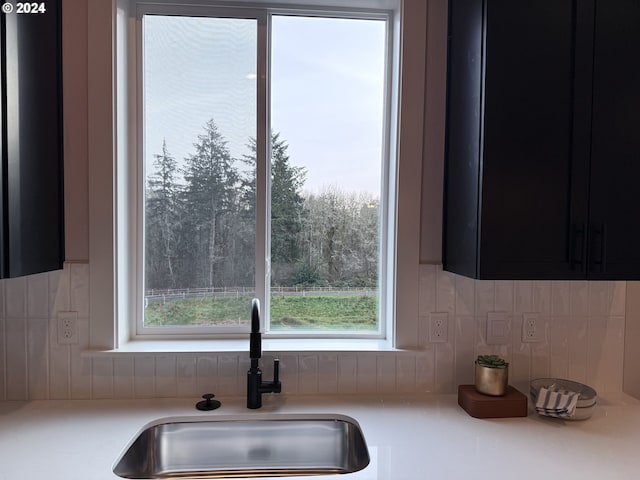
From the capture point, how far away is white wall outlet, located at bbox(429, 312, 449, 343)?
158 cm

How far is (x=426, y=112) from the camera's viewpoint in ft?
5.13

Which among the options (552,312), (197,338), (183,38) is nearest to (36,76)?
(183,38)

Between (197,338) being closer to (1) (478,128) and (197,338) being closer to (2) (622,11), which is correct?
(1) (478,128)

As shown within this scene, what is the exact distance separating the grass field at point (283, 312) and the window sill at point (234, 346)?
7cm

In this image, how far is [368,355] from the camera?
61.2 inches

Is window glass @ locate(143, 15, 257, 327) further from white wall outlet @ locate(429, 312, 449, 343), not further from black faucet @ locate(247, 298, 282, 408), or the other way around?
white wall outlet @ locate(429, 312, 449, 343)

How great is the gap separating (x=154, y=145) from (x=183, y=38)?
17.7 inches

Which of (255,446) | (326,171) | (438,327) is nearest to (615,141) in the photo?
(438,327)

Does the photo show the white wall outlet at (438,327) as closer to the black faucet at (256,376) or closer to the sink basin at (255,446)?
the sink basin at (255,446)

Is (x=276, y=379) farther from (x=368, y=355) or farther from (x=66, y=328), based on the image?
(x=66, y=328)

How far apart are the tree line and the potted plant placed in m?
0.54

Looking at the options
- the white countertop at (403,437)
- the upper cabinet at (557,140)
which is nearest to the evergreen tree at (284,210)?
the white countertop at (403,437)

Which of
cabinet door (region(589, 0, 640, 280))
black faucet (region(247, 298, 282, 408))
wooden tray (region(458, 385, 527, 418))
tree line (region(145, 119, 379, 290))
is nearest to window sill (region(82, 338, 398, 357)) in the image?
black faucet (region(247, 298, 282, 408))

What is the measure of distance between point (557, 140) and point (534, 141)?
8 cm
